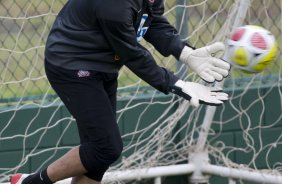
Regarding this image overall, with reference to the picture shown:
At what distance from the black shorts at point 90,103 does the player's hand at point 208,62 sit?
46cm

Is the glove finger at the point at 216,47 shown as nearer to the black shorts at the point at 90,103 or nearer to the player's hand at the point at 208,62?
the player's hand at the point at 208,62

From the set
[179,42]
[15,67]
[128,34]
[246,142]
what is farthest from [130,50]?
[246,142]

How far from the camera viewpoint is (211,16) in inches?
241

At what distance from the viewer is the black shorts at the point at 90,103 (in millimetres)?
4812

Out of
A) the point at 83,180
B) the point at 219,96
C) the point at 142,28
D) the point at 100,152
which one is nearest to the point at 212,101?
the point at 219,96

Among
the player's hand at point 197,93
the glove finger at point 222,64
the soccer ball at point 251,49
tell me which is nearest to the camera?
the player's hand at point 197,93

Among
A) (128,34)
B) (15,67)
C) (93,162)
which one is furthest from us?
(15,67)

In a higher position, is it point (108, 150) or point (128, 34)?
point (128, 34)

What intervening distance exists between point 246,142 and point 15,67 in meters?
1.63

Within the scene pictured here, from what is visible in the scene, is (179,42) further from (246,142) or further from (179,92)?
(246,142)

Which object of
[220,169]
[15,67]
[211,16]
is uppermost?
[211,16]

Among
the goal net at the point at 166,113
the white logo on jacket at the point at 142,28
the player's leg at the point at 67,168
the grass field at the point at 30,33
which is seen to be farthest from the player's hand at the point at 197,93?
the grass field at the point at 30,33

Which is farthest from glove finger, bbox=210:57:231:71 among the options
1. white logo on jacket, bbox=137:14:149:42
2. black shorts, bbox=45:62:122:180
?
black shorts, bbox=45:62:122:180

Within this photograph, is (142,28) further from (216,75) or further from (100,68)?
(216,75)
